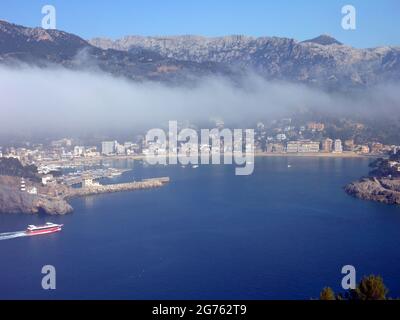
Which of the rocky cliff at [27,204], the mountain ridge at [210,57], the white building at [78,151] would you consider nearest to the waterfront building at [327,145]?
the white building at [78,151]

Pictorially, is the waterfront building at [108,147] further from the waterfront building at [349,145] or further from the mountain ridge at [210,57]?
the waterfront building at [349,145]

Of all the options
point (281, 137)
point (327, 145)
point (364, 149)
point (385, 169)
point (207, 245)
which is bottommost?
point (207, 245)

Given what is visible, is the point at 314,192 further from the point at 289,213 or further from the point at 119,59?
the point at 119,59

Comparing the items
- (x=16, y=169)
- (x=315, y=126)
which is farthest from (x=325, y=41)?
(x=16, y=169)

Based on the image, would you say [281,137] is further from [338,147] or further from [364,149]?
[364,149]

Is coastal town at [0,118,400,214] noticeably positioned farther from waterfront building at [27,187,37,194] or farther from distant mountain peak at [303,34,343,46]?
distant mountain peak at [303,34,343,46]

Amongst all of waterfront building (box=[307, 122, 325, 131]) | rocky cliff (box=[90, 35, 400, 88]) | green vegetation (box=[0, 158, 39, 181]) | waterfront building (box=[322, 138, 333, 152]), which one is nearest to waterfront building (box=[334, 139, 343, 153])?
waterfront building (box=[322, 138, 333, 152])
